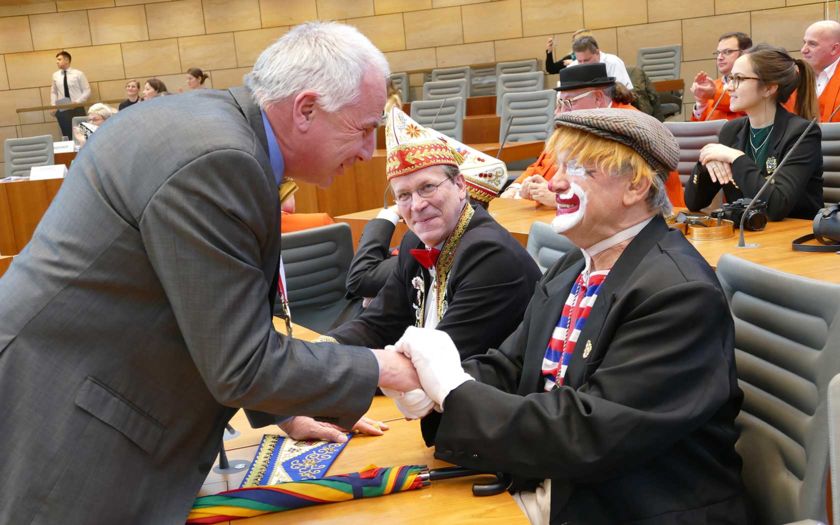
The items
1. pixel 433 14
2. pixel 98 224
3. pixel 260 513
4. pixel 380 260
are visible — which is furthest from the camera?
pixel 433 14

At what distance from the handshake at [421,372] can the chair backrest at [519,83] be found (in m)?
9.41

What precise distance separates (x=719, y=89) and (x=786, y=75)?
296cm

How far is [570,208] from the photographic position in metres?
1.80

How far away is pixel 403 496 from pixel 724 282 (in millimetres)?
873

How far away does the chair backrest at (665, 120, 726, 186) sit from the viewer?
5160 millimetres

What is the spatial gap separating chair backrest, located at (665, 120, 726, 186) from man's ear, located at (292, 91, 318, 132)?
4.03m

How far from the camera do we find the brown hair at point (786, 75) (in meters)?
3.89

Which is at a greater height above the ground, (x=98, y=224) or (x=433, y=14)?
(x=433, y=14)

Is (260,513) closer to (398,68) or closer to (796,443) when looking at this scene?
(796,443)

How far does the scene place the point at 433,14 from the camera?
1398cm

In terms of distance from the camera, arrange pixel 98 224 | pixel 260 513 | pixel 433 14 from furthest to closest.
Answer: pixel 433 14 → pixel 260 513 → pixel 98 224

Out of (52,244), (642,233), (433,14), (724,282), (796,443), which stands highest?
(433,14)

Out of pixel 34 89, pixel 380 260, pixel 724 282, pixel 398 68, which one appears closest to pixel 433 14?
pixel 398 68

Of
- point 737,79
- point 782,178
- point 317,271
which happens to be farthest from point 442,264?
point 737,79
